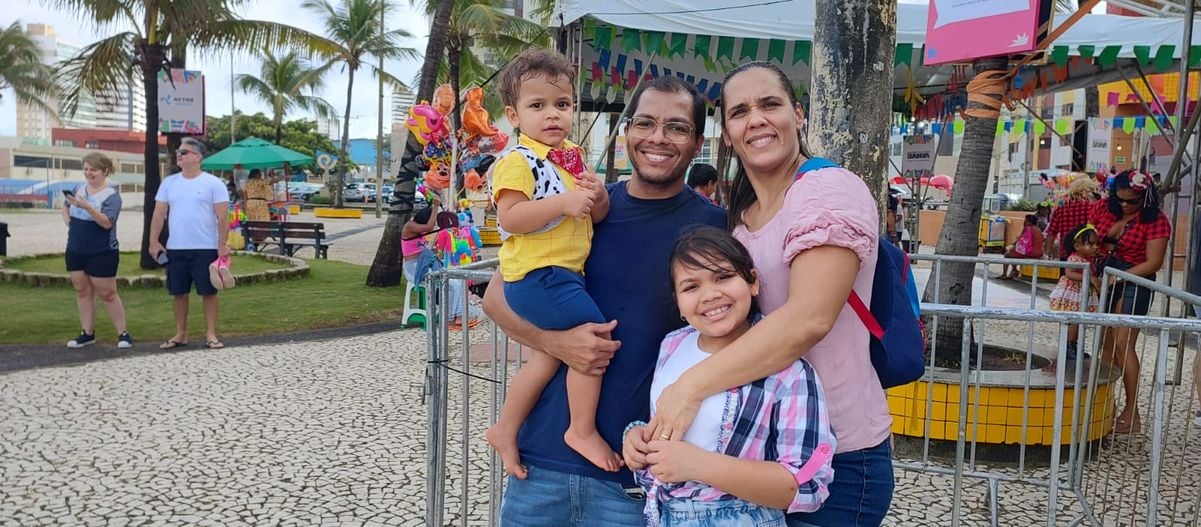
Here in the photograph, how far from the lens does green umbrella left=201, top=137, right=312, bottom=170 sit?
2272 centimetres

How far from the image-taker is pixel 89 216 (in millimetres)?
7168

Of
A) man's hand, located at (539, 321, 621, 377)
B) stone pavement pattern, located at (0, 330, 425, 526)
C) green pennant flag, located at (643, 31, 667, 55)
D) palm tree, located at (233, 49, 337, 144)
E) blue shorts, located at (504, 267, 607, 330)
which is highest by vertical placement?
palm tree, located at (233, 49, 337, 144)

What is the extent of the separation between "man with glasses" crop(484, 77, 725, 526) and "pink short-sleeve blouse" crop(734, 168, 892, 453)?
0.23 m

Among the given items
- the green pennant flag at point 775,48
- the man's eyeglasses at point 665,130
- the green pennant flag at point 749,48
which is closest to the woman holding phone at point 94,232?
the green pennant flag at point 749,48

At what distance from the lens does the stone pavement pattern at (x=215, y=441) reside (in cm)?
396

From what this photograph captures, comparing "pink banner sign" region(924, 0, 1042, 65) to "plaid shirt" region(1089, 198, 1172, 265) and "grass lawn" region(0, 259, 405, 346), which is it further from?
"grass lawn" region(0, 259, 405, 346)

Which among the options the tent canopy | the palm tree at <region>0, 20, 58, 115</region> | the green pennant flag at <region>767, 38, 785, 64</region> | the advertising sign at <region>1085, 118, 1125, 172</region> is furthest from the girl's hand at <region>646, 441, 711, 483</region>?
the palm tree at <region>0, 20, 58, 115</region>

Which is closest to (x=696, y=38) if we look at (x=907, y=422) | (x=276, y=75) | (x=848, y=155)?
(x=907, y=422)

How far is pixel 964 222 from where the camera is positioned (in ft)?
19.0

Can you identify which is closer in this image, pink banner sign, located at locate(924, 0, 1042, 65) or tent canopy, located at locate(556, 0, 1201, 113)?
pink banner sign, located at locate(924, 0, 1042, 65)

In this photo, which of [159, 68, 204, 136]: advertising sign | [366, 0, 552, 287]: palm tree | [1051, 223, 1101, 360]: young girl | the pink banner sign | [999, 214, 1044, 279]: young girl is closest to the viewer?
the pink banner sign

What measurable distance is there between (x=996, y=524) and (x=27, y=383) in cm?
652

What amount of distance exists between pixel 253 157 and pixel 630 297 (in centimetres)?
2323

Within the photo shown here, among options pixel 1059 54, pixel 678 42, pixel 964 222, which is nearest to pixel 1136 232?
pixel 964 222
